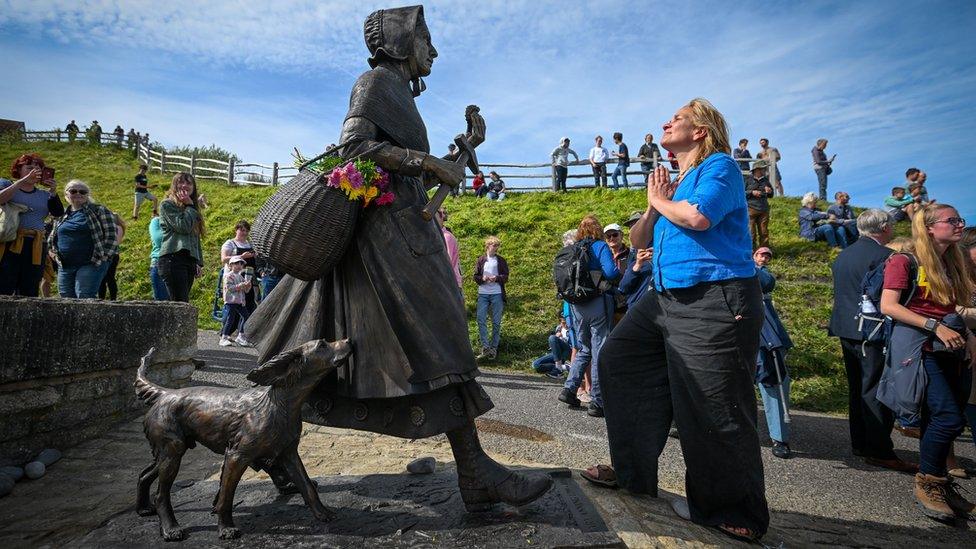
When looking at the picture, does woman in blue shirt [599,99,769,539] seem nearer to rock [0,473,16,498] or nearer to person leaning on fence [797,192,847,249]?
rock [0,473,16,498]

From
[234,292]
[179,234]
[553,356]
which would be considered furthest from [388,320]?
[234,292]

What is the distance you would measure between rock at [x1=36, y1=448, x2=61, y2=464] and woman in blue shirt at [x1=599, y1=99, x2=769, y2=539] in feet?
13.0

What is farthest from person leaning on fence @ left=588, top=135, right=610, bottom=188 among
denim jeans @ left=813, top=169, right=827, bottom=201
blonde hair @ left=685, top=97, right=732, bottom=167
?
blonde hair @ left=685, top=97, right=732, bottom=167

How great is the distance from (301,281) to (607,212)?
48.1 ft

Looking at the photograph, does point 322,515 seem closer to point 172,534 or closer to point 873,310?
point 172,534

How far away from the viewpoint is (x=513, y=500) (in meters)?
2.50

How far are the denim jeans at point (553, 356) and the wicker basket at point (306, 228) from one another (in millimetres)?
6047

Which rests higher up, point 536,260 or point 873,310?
point 536,260

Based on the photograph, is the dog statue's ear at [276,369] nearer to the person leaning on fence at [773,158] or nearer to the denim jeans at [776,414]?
the denim jeans at [776,414]

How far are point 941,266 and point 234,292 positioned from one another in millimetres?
8772

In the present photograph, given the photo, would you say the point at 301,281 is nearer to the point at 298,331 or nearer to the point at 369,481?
the point at 298,331

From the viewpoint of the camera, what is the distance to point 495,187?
73.3 ft

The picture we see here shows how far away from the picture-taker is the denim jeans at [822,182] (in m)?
17.6

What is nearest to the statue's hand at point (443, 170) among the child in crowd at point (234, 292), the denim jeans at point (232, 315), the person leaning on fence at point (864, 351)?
the person leaning on fence at point (864, 351)
